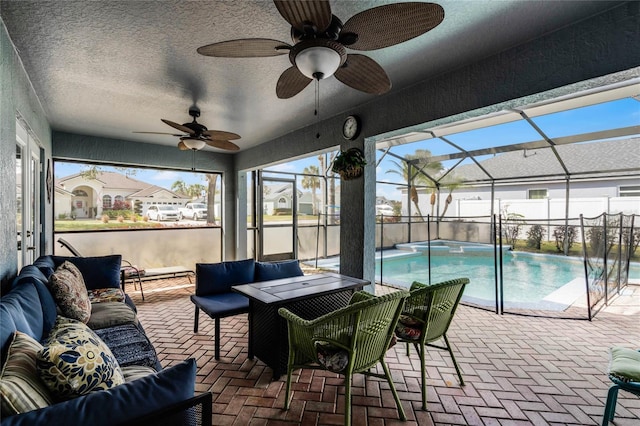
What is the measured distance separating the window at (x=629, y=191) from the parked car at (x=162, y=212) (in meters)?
11.5

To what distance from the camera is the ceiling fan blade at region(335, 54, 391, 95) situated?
186 centimetres

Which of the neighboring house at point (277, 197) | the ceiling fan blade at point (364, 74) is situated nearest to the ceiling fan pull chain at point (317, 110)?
the ceiling fan blade at point (364, 74)

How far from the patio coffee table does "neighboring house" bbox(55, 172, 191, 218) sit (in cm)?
461

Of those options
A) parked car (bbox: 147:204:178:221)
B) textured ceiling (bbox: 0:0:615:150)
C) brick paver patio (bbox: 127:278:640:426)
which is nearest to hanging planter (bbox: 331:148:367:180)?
textured ceiling (bbox: 0:0:615:150)

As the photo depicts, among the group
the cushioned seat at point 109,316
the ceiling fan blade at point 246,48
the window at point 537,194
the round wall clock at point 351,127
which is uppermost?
the round wall clock at point 351,127

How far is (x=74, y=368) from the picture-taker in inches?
44.3

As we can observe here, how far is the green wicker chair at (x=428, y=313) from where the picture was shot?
217 centimetres

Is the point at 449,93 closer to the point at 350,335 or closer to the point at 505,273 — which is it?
the point at 350,335

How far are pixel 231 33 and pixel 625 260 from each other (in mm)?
5802

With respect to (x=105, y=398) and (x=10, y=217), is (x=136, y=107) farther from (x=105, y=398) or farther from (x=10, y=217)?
(x=105, y=398)

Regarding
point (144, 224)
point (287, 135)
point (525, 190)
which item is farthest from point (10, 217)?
point (525, 190)

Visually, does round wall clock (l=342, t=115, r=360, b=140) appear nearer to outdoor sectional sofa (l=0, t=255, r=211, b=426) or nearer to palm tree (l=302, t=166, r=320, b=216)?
outdoor sectional sofa (l=0, t=255, r=211, b=426)

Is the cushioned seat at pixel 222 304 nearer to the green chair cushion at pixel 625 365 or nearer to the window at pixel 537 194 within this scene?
the green chair cushion at pixel 625 365

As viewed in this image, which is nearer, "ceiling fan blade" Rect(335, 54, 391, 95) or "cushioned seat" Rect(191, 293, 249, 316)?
"ceiling fan blade" Rect(335, 54, 391, 95)
